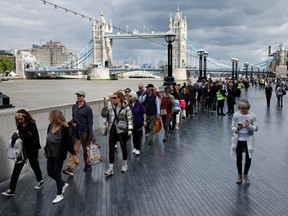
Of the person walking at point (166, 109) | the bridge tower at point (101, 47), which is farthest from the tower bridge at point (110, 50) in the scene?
the person walking at point (166, 109)

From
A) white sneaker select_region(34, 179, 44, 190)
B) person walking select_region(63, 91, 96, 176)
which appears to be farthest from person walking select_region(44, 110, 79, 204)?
person walking select_region(63, 91, 96, 176)

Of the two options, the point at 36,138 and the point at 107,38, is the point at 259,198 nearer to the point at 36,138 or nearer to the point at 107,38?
the point at 36,138

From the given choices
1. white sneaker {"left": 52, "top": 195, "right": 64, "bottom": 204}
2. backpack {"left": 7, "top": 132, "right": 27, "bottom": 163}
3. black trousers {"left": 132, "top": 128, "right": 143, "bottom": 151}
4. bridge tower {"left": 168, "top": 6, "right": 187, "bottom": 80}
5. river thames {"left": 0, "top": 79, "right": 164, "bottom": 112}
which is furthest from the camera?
bridge tower {"left": 168, "top": 6, "right": 187, "bottom": 80}

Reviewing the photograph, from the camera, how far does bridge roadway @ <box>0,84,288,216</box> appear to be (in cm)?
456

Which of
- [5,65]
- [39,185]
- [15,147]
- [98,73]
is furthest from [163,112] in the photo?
[5,65]

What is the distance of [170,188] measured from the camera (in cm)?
532

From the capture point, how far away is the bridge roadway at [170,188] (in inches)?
179

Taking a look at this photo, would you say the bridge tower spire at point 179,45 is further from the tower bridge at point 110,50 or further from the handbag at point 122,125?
the handbag at point 122,125

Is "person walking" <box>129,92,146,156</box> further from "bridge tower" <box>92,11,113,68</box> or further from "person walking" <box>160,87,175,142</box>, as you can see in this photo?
"bridge tower" <box>92,11,113,68</box>

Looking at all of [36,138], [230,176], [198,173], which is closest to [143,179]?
[198,173]

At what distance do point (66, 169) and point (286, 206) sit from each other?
3548 mm

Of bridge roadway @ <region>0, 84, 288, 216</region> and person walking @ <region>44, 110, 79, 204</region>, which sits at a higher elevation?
person walking @ <region>44, 110, 79, 204</region>

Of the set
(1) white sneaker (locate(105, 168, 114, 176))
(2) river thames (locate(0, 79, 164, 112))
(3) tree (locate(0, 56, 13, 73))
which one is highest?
(3) tree (locate(0, 56, 13, 73))

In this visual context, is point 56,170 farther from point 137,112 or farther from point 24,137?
point 137,112
